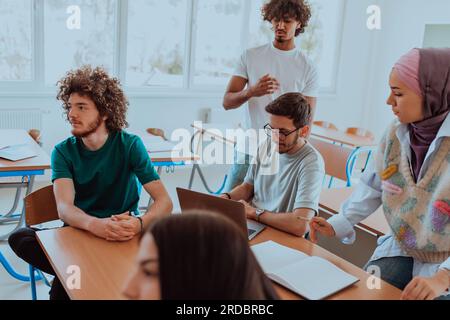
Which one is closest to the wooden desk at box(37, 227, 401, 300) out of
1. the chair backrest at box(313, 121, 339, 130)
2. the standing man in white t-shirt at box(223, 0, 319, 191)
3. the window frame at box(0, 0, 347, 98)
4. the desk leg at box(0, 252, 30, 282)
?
the standing man in white t-shirt at box(223, 0, 319, 191)

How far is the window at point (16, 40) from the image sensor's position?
4359mm

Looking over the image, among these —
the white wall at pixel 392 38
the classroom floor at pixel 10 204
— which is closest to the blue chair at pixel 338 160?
the classroom floor at pixel 10 204

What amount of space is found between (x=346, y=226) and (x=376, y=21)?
512cm

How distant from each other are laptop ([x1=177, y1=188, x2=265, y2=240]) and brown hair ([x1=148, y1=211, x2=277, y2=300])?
62 cm

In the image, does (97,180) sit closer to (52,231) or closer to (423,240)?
(52,231)

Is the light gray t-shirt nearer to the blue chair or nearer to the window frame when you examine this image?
the blue chair

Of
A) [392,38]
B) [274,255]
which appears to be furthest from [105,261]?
[392,38]

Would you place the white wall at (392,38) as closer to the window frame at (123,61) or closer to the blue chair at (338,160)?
the window frame at (123,61)

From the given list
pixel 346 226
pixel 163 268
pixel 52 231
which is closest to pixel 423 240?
pixel 346 226

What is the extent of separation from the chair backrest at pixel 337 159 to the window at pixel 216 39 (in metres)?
2.51
